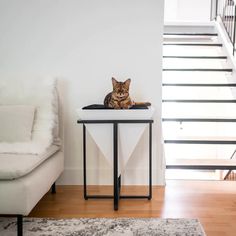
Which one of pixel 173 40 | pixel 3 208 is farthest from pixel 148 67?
pixel 173 40

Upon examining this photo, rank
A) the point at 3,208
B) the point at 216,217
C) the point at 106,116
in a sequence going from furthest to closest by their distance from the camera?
the point at 106,116 < the point at 216,217 < the point at 3,208

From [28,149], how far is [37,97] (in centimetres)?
60

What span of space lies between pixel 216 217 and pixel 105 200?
876 mm

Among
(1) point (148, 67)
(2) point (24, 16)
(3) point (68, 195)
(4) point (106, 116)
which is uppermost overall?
(2) point (24, 16)

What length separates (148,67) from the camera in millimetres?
2756

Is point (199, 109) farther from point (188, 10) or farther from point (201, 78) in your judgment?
point (188, 10)

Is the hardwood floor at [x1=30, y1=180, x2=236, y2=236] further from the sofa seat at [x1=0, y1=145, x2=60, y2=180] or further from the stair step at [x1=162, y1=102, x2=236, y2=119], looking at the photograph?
the stair step at [x1=162, y1=102, x2=236, y2=119]

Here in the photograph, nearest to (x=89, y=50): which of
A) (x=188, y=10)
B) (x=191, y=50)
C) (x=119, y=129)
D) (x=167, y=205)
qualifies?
(x=119, y=129)

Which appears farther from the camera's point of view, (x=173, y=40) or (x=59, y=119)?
(x=173, y=40)

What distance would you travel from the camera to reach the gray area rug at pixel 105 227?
5.88 ft

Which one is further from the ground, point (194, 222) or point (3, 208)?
point (3, 208)

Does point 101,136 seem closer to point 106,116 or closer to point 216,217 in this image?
point 106,116

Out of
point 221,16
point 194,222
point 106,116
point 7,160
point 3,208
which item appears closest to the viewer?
point 3,208

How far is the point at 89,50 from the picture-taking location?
2770mm
